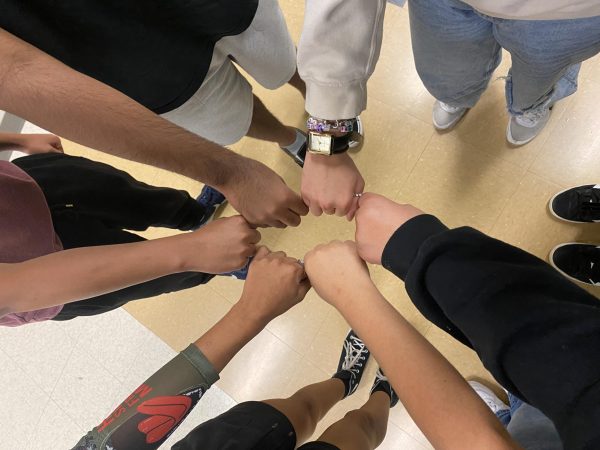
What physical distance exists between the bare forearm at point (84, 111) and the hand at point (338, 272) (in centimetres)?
30

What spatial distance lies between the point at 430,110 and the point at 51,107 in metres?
1.18

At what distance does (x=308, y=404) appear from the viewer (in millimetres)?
1228

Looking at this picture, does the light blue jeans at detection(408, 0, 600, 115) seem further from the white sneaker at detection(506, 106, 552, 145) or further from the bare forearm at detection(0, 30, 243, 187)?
the bare forearm at detection(0, 30, 243, 187)

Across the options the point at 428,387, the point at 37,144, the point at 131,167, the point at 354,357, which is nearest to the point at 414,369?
the point at 428,387

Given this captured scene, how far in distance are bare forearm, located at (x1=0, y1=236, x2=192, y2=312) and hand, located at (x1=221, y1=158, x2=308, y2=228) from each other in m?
0.15

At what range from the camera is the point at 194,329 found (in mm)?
1652

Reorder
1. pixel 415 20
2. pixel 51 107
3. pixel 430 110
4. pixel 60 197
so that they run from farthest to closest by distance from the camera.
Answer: pixel 430 110 → pixel 60 197 → pixel 415 20 → pixel 51 107

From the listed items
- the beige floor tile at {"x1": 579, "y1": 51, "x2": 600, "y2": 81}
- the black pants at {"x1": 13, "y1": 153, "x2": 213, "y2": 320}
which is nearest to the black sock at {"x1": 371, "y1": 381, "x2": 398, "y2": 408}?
the black pants at {"x1": 13, "y1": 153, "x2": 213, "y2": 320}

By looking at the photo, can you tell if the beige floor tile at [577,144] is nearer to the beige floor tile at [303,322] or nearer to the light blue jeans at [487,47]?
the light blue jeans at [487,47]

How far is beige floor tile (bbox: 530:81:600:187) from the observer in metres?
1.30

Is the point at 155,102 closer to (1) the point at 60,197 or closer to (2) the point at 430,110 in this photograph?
(1) the point at 60,197

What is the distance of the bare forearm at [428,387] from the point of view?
558 mm

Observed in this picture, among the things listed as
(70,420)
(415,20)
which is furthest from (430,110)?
(70,420)

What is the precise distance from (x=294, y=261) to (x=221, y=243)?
0.54 ft
